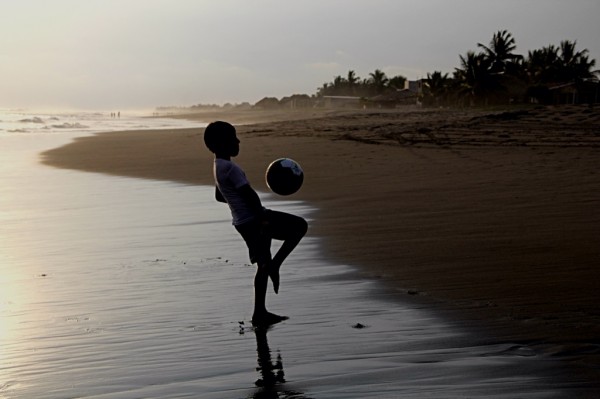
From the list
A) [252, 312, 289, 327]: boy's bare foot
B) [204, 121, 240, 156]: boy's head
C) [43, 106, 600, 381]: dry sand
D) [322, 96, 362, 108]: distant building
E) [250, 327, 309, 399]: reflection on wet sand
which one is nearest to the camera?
[250, 327, 309, 399]: reflection on wet sand

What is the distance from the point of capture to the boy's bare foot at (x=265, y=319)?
19.2 feet

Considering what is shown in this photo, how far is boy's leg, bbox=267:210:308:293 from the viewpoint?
20.5 ft

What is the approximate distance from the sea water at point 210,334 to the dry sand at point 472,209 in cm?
40

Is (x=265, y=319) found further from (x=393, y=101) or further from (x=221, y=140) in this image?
(x=393, y=101)

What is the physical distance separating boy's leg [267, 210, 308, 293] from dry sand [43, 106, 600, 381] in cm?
100

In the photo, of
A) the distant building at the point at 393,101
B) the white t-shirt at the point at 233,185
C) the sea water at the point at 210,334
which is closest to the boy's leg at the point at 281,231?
the white t-shirt at the point at 233,185

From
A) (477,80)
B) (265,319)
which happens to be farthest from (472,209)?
(477,80)

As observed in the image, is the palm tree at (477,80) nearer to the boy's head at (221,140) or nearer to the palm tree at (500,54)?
the palm tree at (500,54)

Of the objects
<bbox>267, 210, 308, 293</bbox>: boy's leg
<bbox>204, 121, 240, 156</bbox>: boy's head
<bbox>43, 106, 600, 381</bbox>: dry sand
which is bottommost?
<bbox>43, 106, 600, 381</bbox>: dry sand

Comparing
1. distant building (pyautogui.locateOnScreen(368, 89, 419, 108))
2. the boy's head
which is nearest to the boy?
the boy's head

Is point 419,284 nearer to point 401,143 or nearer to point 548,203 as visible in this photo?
point 548,203

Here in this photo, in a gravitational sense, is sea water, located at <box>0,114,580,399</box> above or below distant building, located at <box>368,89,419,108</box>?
above

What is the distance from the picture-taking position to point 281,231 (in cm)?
632

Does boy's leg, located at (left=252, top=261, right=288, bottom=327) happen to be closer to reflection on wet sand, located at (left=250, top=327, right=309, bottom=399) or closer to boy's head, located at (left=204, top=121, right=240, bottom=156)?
reflection on wet sand, located at (left=250, top=327, right=309, bottom=399)
